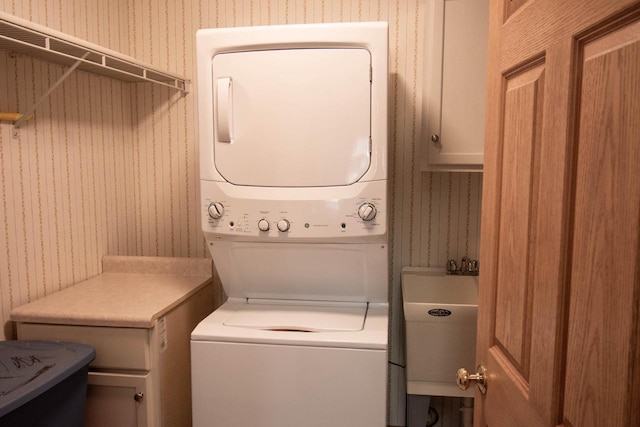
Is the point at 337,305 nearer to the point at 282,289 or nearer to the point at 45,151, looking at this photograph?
the point at 282,289

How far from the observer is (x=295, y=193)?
5.38 ft

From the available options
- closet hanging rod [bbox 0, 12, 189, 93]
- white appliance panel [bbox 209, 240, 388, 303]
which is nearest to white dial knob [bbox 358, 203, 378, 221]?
white appliance panel [bbox 209, 240, 388, 303]

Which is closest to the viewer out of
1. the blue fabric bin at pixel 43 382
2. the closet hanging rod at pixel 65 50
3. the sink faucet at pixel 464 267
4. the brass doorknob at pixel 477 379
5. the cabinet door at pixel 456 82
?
the brass doorknob at pixel 477 379

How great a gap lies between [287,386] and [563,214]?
114 centimetres

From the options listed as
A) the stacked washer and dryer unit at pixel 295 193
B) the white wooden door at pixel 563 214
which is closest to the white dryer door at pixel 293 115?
the stacked washer and dryer unit at pixel 295 193

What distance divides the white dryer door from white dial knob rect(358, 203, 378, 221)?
0.10m

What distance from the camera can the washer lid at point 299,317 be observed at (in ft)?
5.46

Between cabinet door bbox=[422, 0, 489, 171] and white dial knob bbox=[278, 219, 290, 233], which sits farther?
cabinet door bbox=[422, 0, 489, 171]

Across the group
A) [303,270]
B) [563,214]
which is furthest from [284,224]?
[563,214]

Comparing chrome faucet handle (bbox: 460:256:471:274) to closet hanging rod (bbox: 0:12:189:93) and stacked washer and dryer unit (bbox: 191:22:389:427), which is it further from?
closet hanging rod (bbox: 0:12:189:93)

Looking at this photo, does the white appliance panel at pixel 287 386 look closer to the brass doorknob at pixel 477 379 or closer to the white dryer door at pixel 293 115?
the brass doorknob at pixel 477 379

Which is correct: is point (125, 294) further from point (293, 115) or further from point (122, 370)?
point (293, 115)

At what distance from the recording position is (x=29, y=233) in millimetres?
1761

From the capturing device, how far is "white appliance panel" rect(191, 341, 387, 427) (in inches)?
60.1
